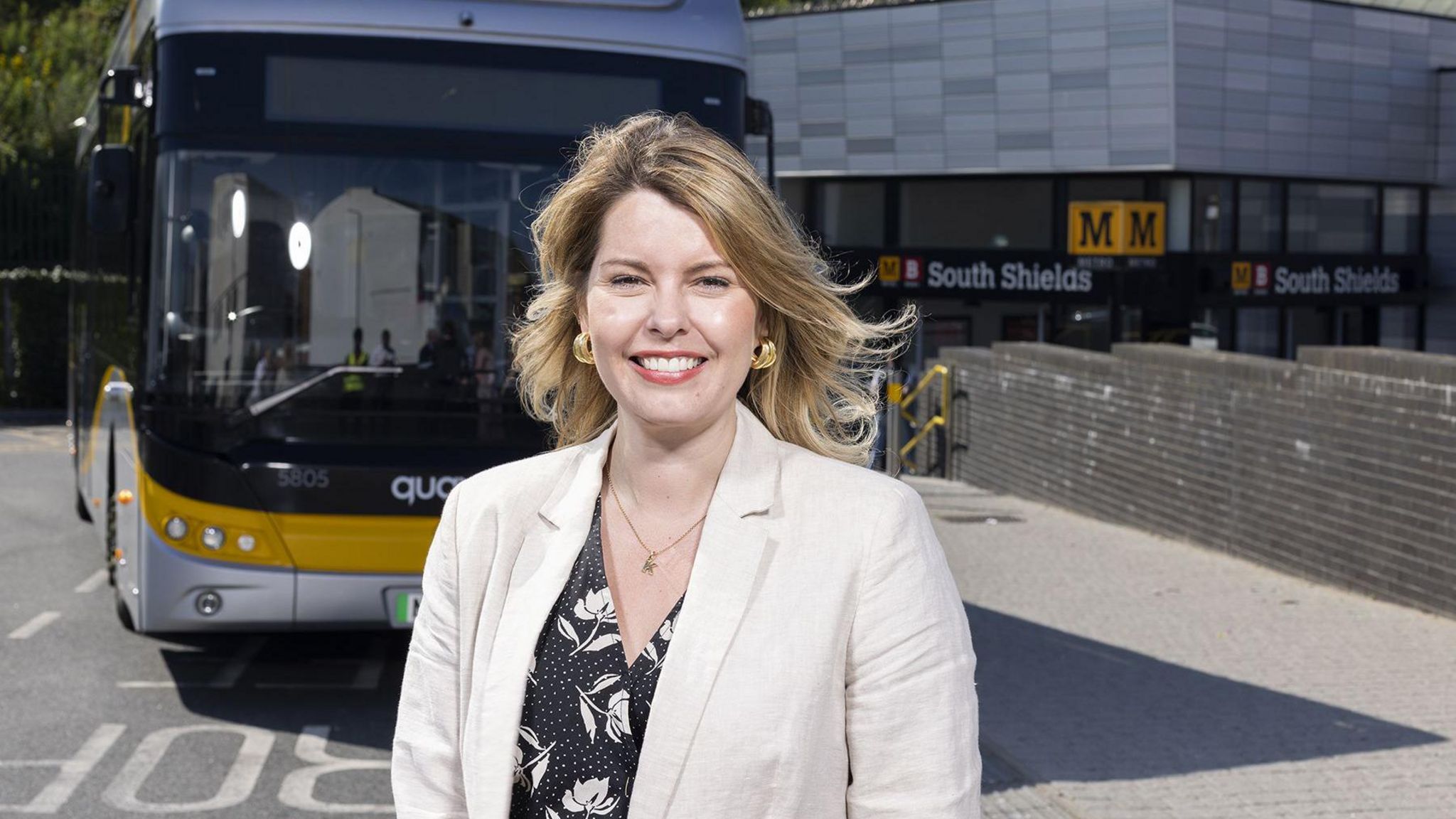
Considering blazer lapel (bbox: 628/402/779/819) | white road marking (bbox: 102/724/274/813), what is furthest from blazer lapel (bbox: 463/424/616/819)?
white road marking (bbox: 102/724/274/813)

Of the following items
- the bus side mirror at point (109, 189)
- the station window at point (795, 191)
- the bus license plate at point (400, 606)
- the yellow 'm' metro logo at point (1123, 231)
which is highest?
the station window at point (795, 191)

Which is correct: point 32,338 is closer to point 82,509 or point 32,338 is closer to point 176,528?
point 82,509

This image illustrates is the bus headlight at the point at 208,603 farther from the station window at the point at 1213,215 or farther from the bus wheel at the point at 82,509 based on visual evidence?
the station window at the point at 1213,215

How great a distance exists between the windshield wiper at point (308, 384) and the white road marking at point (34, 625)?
320 centimetres

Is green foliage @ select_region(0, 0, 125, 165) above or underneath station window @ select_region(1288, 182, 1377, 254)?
above

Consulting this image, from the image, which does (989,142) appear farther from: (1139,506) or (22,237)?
(22,237)

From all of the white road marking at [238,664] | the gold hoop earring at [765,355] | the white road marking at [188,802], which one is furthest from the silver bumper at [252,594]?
the gold hoop earring at [765,355]

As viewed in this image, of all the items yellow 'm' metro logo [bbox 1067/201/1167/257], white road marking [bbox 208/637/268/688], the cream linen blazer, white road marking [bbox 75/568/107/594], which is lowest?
white road marking [bbox 208/637/268/688]

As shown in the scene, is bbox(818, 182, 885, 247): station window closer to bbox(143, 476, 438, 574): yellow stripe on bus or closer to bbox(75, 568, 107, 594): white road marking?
bbox(75, 568, 107, 594): white road marking

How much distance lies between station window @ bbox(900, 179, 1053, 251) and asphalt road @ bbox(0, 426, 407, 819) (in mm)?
18620

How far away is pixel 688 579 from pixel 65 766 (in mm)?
5549

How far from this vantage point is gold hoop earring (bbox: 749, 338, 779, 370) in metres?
2.74

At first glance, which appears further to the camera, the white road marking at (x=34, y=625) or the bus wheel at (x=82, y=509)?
the bus wheel at (x=82, y=509)

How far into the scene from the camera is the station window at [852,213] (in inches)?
1180
